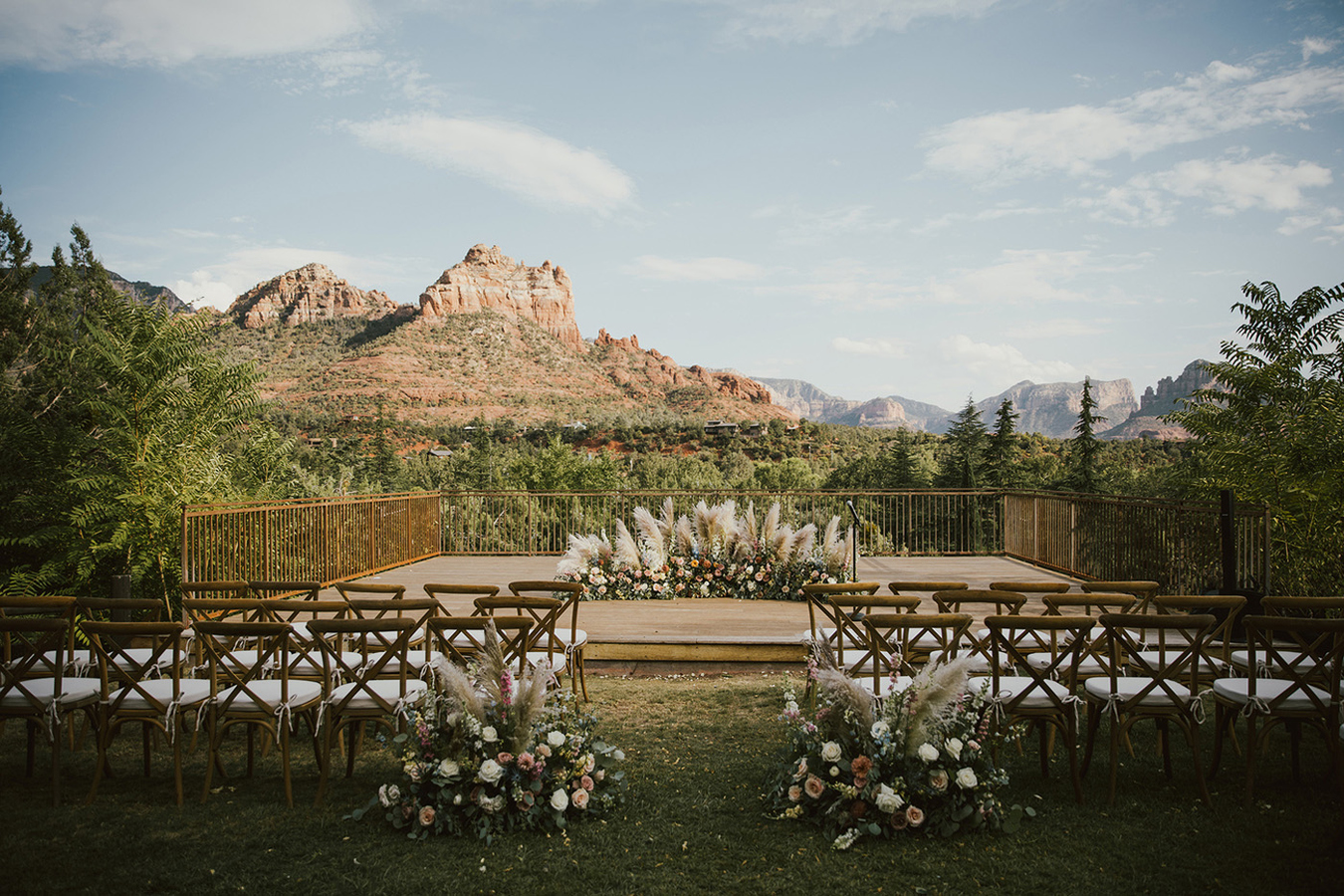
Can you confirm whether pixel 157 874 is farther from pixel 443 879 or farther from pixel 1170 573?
pixel 1170 573

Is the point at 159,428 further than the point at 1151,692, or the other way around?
the point at 159,428

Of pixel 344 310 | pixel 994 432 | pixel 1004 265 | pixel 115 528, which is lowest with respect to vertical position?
pixel 115 528

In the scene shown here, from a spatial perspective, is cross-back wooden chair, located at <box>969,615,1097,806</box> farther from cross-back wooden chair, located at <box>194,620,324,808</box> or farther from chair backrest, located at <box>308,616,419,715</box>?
cross-back wooden chair, located at <box>194,620,324,808</box>

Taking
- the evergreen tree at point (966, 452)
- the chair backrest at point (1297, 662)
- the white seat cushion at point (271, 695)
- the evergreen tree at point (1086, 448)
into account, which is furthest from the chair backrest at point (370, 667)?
the evergreen tree at point (1086, 448)

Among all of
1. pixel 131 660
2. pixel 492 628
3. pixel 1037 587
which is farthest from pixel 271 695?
pixel 1037 587

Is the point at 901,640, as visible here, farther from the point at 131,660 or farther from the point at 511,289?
the point at 511,289

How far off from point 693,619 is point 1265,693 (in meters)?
4.70

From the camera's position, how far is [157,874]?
2701 millimetres

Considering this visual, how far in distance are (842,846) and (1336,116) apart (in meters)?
18.2

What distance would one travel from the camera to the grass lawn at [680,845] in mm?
2648

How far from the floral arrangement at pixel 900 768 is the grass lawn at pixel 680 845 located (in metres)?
0.09

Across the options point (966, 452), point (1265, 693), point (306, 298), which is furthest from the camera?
point (306, 298)

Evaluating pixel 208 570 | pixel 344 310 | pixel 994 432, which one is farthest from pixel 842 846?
pixel 344 310

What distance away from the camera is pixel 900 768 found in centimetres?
304
